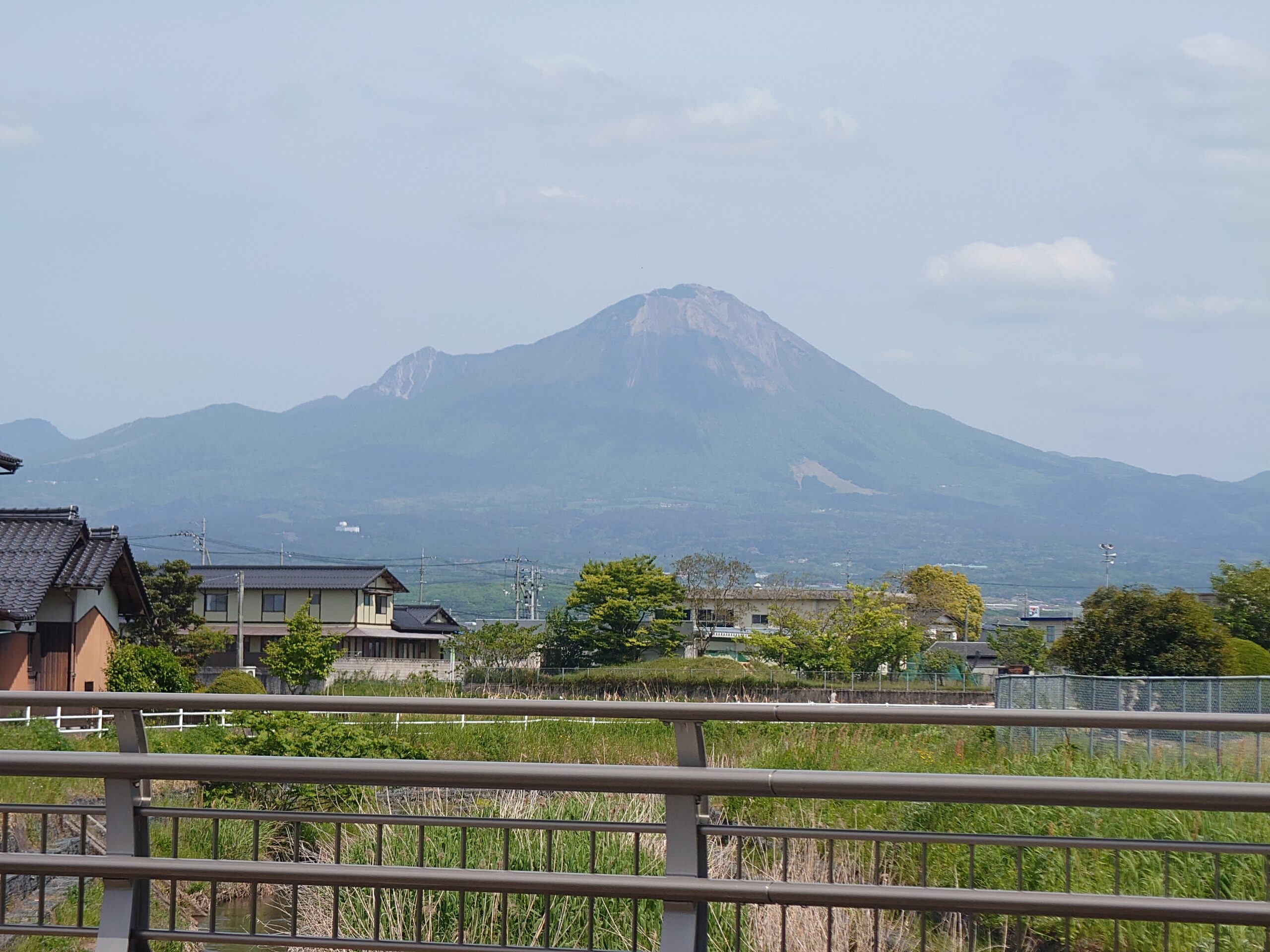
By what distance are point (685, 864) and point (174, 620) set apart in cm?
5675

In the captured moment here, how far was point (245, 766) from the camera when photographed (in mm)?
4293

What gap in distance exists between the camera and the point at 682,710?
4.25 meters

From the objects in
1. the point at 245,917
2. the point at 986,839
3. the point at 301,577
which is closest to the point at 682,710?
the point at 986,839

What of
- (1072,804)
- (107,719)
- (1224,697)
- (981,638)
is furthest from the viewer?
(981,638)

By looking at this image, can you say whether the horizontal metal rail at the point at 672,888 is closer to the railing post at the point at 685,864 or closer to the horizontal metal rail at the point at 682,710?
the railing post at the point at 685,864

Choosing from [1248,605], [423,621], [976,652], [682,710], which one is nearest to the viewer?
[682,710]

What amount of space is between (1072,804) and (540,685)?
48163mm

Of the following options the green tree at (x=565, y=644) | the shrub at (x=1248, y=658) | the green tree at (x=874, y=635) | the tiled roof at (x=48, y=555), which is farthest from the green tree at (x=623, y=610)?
the shrub at (x=1248, y=658)

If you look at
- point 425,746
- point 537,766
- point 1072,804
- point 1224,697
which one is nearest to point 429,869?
point 537,766

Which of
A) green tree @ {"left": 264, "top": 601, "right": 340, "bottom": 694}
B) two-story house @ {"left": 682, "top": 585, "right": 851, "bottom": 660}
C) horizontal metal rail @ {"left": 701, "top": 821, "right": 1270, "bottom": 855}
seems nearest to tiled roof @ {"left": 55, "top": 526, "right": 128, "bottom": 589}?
green tree @ {"left": 264, "top": 601, "right": 340, "bottom": 694}

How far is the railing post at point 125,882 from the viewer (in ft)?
14.5

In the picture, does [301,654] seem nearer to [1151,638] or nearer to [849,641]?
[1151,638]

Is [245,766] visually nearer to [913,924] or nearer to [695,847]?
[695,847]

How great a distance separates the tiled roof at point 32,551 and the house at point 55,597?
0.06 ft
